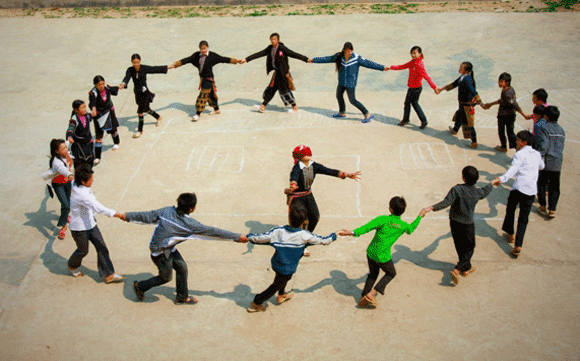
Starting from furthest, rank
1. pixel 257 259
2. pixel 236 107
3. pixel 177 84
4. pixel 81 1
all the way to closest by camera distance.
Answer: pixel 81 1
pixel 177 84
pixel 236 107
pixel 257 259

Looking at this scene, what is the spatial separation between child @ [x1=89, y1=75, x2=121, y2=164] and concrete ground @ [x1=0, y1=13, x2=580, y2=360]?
0.43 m

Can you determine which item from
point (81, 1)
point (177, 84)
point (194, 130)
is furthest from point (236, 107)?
point (81, 1)

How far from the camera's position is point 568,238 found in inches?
265

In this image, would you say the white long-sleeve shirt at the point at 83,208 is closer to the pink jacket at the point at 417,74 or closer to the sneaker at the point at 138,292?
the sneaker at the point at 138,292

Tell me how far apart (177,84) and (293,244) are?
8.20 metres

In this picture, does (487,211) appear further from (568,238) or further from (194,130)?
(194,130)

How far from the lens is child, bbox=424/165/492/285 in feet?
18.7

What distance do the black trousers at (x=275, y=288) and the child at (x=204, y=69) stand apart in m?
5.71

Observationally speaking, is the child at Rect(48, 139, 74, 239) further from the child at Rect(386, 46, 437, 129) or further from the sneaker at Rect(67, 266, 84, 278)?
the child at Rect(386, 46, 437, 129)

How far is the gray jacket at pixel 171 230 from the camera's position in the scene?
5281 mm

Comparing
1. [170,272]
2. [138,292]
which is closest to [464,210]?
[170,272]

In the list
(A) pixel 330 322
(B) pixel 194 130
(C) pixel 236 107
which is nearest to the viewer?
(A) pixel 330 322

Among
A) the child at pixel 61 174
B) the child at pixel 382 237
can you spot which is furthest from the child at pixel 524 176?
the child at pixel 61 174

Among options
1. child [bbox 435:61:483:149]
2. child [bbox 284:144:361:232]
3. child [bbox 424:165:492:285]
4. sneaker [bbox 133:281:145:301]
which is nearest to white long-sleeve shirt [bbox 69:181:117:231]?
sneaker [bbox 133:281:145:301]
